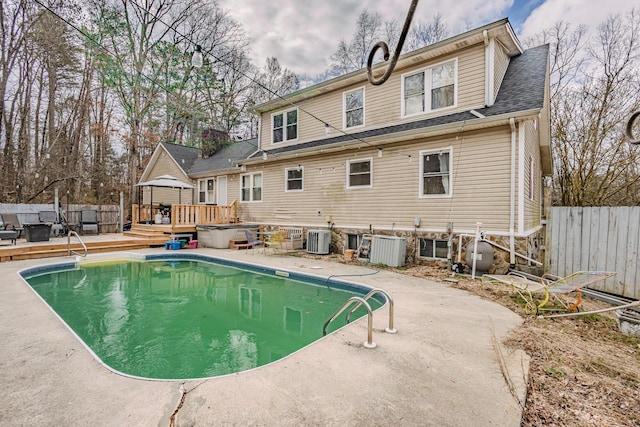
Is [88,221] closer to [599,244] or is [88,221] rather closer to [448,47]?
[448,47]

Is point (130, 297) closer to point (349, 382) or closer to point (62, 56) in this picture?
point (349, 382)

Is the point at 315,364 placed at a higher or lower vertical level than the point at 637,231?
lower

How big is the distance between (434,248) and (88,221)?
47.1 ft

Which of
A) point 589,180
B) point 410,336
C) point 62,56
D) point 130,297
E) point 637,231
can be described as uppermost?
point 62,56

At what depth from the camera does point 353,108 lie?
10.1 m

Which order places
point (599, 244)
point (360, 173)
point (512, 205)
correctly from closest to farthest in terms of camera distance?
point (599, 244) < point (512, 205) < point (360, 173)

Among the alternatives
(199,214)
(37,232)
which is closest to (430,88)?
(199,214)

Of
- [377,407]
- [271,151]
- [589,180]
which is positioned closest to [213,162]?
[271,151]

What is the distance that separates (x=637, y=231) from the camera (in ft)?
18.5

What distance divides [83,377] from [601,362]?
485 centimetres

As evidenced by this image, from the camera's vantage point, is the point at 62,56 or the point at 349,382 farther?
the point at 62,56

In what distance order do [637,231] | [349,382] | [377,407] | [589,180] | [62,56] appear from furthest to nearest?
[62,56] → [589,180] → [637,231] → [349,382] → [377,407]

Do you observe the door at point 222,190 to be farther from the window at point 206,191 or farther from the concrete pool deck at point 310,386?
the concrete pool deck at point 310,386

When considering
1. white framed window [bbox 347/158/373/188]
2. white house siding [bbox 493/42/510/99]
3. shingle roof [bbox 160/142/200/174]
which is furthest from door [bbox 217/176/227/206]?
white house siding [bbox 493/42/510/99]
